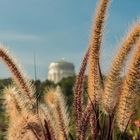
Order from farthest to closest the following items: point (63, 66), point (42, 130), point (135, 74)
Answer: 1. point (63, 66)
2. point (42, 130)
3. point (135, 74)

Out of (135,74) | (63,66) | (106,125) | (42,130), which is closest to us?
(135,74)

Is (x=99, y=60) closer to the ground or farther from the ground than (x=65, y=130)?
farther from the ground

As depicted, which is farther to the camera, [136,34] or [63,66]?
[63,66]

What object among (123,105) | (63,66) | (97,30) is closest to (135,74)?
(123,105)

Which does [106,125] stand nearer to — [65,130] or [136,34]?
[65,130]

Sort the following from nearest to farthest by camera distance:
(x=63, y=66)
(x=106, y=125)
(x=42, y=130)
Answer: (x=42, y=130)
(x=106, y=125)
(x=63, y=66)

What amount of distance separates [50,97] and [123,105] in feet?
2.28

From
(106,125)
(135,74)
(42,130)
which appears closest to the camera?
(135,74)

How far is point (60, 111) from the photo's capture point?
11.5 feet

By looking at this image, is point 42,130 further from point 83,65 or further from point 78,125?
point 83,65

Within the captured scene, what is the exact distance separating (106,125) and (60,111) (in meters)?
0.30

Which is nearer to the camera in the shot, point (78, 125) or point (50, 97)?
point (78, 125)

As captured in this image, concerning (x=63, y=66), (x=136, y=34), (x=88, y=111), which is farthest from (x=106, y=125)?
(x=63, y=66)

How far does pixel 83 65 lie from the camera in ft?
11.1
